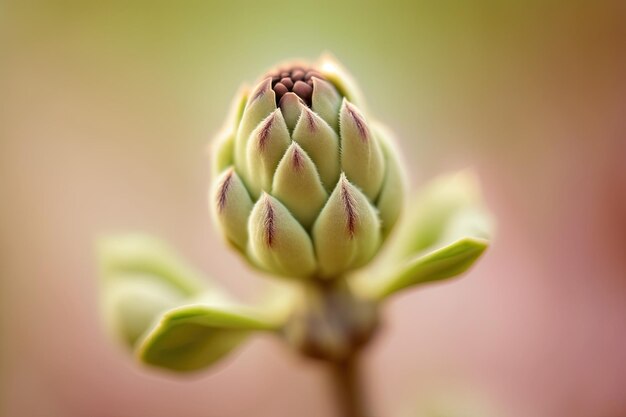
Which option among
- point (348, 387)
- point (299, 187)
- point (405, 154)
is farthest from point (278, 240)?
point (405, 154)

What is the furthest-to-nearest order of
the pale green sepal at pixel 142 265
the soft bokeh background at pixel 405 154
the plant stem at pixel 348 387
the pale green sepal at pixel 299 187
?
the soft bokeh background at pixel 405 154 < the pale green sepal at pixel 142 265 < the plant stem at pixel 348 387 < the pale green sepal at pixel 299 187

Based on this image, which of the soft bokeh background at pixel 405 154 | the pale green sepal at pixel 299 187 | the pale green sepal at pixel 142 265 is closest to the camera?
the pale green sepal at pixel 299 187

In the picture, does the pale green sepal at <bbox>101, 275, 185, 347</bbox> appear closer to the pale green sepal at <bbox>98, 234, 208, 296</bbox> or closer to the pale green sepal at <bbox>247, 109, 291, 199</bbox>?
the pale green sepal at <bbox>98, 234, 208, 296</bbox>

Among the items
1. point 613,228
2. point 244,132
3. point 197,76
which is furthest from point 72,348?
point 244,132

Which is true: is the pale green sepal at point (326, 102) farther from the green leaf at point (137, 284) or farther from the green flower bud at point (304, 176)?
the green leaf at point (137, 284)

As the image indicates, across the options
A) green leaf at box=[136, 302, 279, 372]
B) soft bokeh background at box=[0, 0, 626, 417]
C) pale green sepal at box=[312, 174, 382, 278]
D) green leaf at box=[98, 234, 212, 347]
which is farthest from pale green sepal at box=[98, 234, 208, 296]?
soft bokeh background at box=[0, 0, 626, 417]

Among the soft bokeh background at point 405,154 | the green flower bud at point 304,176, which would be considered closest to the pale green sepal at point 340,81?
the green flower bud at point 304,176

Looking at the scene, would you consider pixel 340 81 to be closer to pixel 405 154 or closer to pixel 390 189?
A: pixel 390 189
